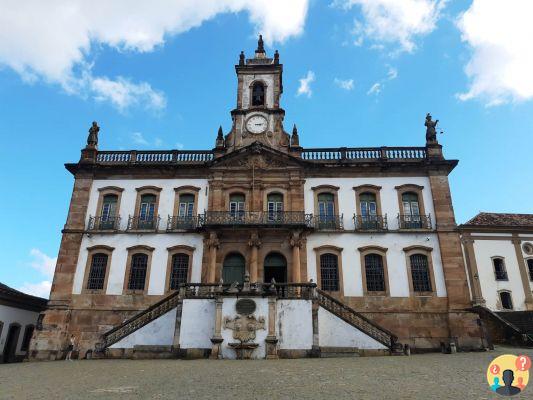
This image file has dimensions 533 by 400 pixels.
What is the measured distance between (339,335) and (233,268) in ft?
22.9

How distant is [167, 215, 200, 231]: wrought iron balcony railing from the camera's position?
70.8 feet

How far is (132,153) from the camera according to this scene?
2366cm

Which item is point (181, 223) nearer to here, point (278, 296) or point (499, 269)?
point (278, 296)

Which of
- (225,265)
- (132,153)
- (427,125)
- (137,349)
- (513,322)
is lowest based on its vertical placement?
(137,349)

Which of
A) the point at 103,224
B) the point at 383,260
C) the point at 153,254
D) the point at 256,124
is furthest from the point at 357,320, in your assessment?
the point at 103,224

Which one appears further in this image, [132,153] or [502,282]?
[502,282]

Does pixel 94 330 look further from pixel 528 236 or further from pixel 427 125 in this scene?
pixel 528 236

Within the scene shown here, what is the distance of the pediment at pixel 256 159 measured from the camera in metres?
22.6

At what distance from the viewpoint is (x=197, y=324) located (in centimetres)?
1606

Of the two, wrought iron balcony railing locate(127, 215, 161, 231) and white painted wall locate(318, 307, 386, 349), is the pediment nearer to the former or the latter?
wrought iron balcony railing locate(127, 215, 161, 231)

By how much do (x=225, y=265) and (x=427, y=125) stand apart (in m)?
14.0

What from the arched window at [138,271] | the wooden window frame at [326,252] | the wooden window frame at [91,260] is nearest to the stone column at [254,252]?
the wooden window frame at [326,252]

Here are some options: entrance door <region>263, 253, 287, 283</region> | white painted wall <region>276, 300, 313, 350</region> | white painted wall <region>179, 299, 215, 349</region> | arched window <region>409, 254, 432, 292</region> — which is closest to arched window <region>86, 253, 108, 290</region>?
white painted wall <region>179, 299, 215, 349</region>

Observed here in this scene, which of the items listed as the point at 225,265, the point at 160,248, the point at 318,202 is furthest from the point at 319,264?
the point at 160,248
